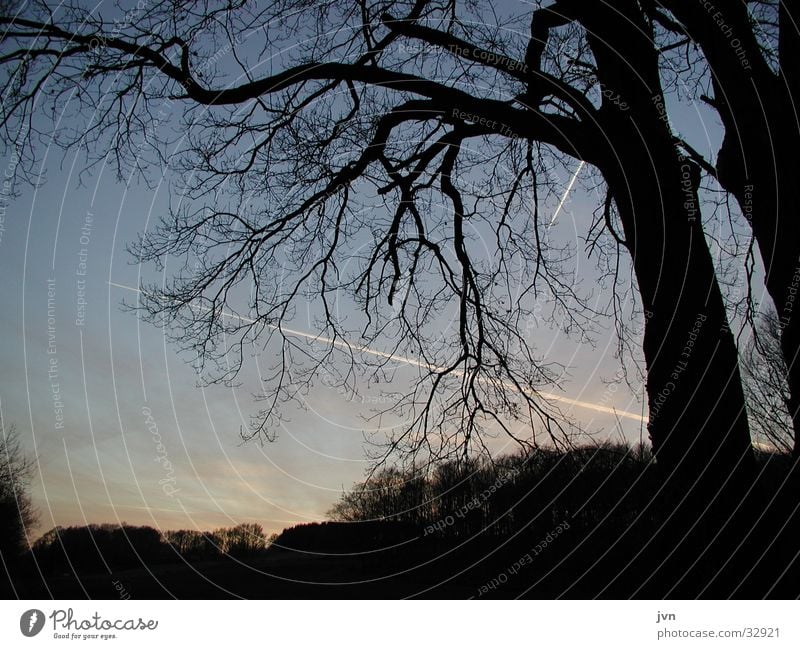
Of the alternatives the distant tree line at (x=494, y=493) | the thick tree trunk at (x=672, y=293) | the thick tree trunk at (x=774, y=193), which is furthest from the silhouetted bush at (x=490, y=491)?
the thick tree trunk at (x=774, y=193)

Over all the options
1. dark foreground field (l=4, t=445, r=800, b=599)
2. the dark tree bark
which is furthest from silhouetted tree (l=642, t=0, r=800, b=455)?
dark foreground field (l=4, t=445, r=800, b=599)

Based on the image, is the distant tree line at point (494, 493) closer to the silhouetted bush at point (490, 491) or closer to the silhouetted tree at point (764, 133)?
the silhouetted bush at point (490, 491)

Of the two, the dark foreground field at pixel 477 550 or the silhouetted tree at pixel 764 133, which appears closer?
the dark foreground field at pixel 477 550

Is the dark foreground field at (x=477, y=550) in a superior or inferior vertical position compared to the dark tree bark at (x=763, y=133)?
inferior

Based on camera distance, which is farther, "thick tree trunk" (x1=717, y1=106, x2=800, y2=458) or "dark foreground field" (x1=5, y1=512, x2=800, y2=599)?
"thick tree trunk" (x1=717, y1=106, x2=800, y2=458)

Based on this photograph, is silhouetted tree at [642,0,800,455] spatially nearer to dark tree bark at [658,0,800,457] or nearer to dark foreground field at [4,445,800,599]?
dark tree bark at [658,0,800,457]

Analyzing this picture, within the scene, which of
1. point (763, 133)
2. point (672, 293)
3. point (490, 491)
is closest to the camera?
point (672, 293)

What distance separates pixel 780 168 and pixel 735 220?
156cm

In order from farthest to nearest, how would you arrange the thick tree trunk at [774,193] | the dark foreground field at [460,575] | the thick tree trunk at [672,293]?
the thick tree trunk at [774,193] < the thick tree trunk at [672,293] < the dark foreground field at [460,575]

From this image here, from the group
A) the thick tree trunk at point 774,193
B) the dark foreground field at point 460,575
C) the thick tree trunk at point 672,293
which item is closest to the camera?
the dark foreground field at point 460,575

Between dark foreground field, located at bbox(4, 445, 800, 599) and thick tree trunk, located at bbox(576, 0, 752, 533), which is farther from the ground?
thick tree trunk, located at bbox(576, 0, 752, 533)

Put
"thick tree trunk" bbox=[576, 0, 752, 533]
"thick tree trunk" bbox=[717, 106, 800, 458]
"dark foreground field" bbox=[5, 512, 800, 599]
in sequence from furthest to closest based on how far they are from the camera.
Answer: "thick tree trunk" bbox=[717, 106, 800, 458]
"thick tree trunk" bbox=[576, 0, 752, 533]
"dark foreground field" bbox=[5, 512, 800, 599]

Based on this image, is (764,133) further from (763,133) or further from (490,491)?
(490,491)

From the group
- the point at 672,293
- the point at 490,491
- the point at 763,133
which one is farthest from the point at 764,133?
the point at 490,491
